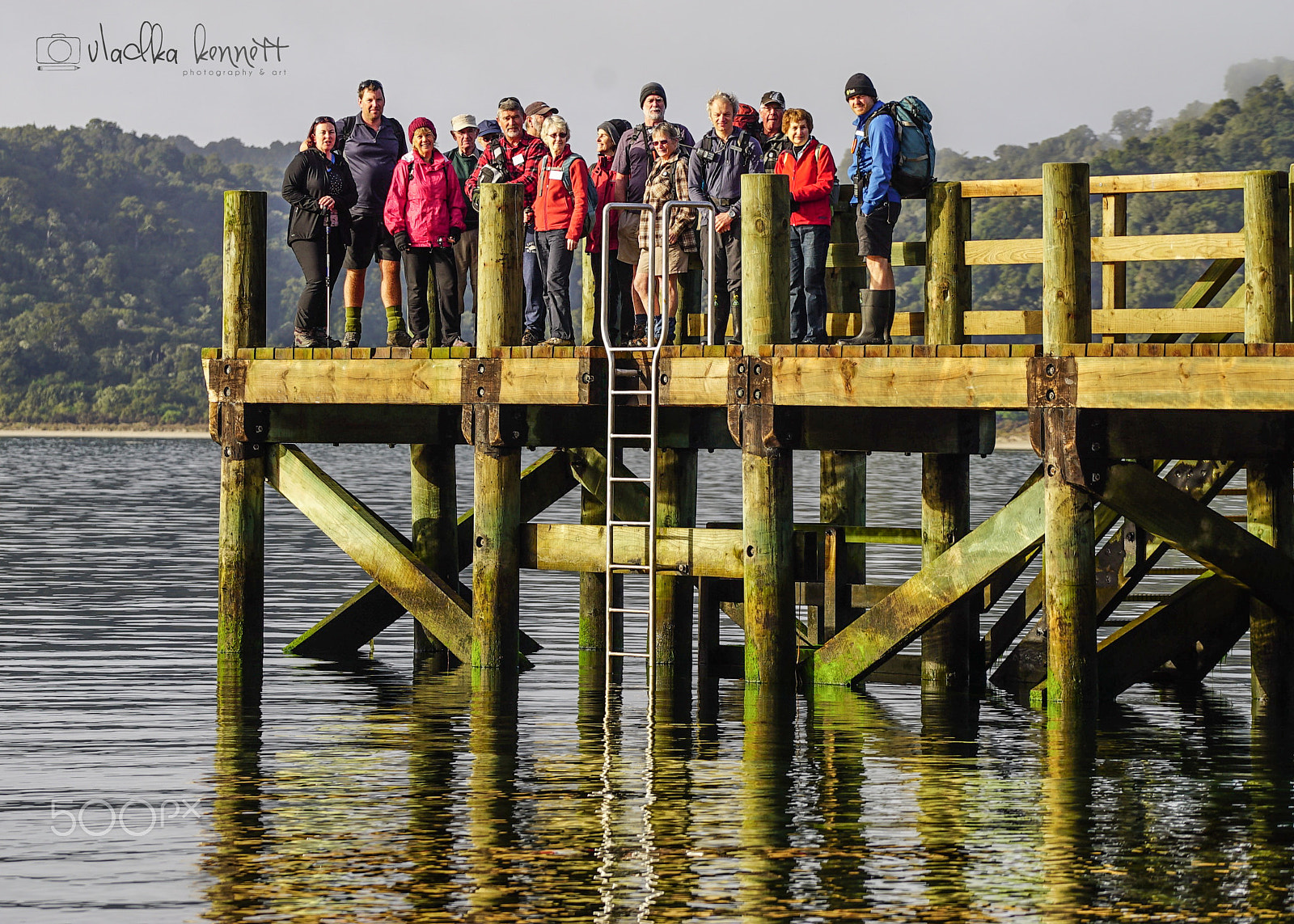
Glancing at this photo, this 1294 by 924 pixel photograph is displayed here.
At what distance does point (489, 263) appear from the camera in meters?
14.6

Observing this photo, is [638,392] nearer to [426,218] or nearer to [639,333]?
[639,333]

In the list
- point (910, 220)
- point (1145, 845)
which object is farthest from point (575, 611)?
point (910, 220)

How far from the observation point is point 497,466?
1475 cm

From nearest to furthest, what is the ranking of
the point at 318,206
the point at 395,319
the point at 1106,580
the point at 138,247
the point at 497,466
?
the point at 497,466
the point at 318,206
the point at 1106,580
the point at 395,319
the point at 138,247

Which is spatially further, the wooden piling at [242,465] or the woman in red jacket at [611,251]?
the wooden piling at [242,465]

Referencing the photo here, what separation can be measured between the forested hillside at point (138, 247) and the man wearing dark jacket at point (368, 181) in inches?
Result: 3323

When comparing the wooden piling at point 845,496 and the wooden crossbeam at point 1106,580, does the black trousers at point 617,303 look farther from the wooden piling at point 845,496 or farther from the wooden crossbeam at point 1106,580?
the wooden crossbeam at point 1106,580

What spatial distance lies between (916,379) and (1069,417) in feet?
3.26

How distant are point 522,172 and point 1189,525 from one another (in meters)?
5.49

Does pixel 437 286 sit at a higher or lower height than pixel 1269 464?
higher

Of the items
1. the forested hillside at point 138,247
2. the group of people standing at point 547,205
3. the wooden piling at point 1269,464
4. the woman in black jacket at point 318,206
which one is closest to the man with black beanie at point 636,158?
the group of people standing at point 547,205

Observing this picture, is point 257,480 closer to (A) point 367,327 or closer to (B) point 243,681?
(B) point 243,681

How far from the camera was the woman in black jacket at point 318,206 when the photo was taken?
15320mm

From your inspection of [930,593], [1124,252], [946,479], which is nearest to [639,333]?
[946,479]
